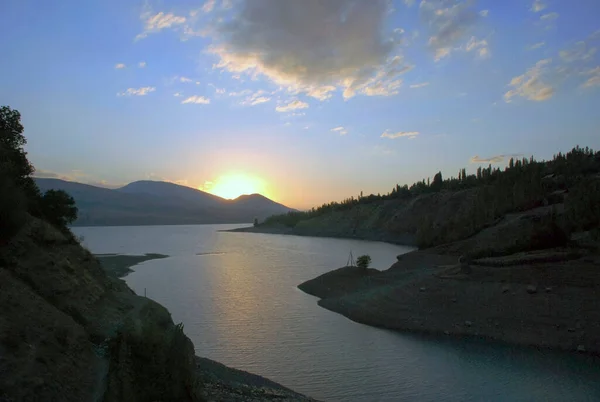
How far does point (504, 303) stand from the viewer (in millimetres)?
22641

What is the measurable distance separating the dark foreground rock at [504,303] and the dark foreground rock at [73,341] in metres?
13.1

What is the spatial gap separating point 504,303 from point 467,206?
7980cm

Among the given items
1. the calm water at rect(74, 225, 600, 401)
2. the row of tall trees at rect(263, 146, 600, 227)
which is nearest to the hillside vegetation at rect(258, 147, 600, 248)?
the row of tall trees at rect(263, 146, 600, 227)

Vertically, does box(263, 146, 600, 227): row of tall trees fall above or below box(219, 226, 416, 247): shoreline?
above

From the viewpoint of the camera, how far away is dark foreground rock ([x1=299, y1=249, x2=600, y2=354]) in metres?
19.9

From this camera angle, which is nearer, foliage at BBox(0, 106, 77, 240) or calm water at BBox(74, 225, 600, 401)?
foliage at BBox(0, 106, 77, 240)

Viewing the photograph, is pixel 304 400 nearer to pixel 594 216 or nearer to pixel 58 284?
pixel 58 284

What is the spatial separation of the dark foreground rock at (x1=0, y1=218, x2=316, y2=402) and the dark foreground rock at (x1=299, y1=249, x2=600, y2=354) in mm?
13051

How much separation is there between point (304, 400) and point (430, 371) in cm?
669

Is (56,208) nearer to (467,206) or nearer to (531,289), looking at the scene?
(531,289)

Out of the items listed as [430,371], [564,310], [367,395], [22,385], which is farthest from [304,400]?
[564,310]

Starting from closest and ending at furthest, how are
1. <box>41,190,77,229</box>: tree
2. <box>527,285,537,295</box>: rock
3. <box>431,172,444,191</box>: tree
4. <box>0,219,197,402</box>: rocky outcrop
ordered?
1. <box>0,219,197,402</box>: rocky outcrop
2. <box>41,190,77,229</box>: tree
3. <box>527,285,537,295</box>: rock
4. <box>431,172,444,191</box>: tree

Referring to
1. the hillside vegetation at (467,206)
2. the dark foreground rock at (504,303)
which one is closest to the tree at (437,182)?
the hillside vegetation at (467,206)

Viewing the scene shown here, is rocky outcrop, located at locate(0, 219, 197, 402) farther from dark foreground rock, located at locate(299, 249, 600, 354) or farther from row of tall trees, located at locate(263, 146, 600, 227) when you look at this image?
row of tall trees, located at locate(263, 146, 600, 227)
